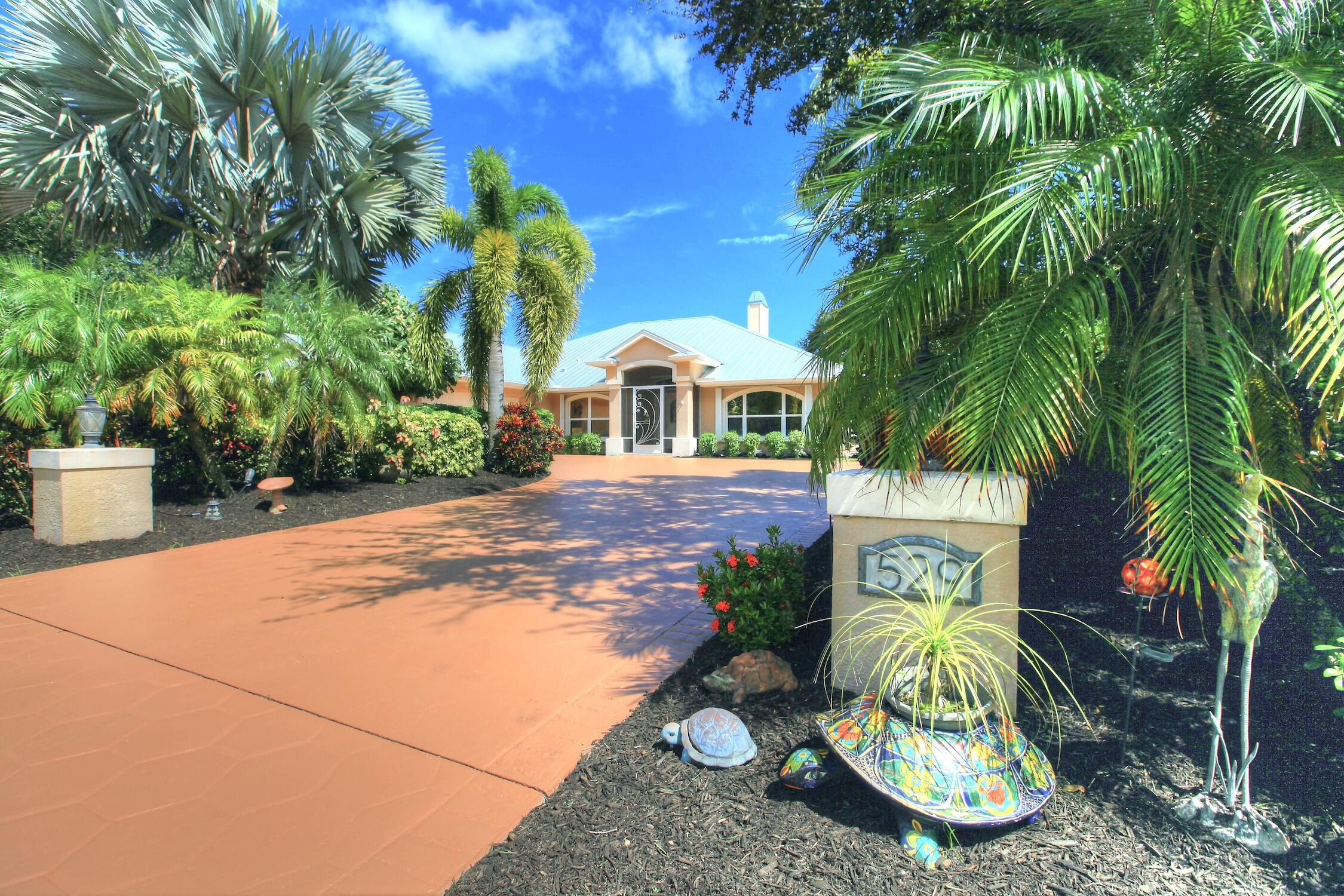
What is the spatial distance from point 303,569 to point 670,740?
530 centimetres

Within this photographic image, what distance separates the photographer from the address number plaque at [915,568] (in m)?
2.99

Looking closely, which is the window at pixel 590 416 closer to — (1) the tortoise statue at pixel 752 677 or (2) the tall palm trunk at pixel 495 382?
(2) the tall palm trunk at pixel 495 382

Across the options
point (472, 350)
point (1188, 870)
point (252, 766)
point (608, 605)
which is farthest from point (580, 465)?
point (1188, 870)

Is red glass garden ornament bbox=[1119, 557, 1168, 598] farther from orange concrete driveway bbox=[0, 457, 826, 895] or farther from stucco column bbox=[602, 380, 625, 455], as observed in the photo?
stucco column bbox=[602, 380, 625, 455]

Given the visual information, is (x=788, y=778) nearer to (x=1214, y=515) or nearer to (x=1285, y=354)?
(x=1214, y=515)

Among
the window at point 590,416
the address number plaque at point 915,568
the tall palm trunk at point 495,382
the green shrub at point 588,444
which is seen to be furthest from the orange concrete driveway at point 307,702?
the window at point 590,416

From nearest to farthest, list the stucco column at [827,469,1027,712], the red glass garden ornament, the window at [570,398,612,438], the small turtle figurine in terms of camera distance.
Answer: the red glass garden ornament → the small turtle figurine → the stucco column at [827,469,1027,712] → the window at [570,398,612,438]

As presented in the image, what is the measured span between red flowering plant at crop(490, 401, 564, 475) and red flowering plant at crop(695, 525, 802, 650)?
11.2 metres

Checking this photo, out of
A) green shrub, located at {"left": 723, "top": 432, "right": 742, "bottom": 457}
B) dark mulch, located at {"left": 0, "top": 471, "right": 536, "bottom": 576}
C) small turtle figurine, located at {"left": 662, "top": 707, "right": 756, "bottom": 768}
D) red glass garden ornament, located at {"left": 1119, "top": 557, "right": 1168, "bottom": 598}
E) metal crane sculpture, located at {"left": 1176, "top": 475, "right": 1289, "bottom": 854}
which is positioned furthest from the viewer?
green shrub, located at {"left": 723, "top": 432, "right": 742, "bottom": 457}

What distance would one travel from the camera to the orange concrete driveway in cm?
235

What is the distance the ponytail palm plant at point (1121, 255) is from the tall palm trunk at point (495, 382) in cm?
1231

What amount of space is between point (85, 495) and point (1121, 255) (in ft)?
32.6

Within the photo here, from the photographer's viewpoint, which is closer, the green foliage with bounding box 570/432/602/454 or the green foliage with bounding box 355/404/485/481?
the green foliage with bounding box 355/404/485/481

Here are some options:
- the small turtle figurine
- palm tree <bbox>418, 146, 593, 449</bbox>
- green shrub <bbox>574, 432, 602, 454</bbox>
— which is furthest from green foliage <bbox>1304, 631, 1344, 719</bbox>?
green shrub <bbox>574, 432, 602, 454</bbox>
